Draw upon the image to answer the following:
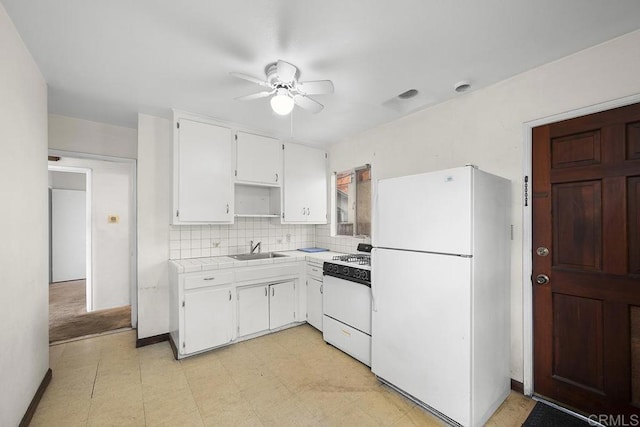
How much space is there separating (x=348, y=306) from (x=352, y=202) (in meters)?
1.60

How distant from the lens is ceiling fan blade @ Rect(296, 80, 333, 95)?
1880 mm

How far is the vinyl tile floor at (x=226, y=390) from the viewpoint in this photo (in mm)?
1888

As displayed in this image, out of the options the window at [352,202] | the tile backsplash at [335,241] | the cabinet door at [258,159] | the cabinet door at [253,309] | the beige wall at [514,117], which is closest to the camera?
the beige wall at [514,117]

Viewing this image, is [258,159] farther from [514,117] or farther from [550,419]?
[550,419]

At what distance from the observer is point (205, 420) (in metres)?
1.87

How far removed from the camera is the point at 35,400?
1974mm

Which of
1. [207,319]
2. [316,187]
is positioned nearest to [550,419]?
[207,319]

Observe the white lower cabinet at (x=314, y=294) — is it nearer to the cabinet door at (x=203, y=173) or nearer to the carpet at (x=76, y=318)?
the cabinet door at (x=203, y=173)

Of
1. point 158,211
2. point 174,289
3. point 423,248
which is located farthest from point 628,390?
point 158,211

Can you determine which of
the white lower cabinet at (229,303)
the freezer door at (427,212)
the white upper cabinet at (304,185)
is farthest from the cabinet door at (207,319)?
the freezer door at (427,212)

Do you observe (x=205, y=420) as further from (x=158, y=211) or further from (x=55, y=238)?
(x=55, y=238)
